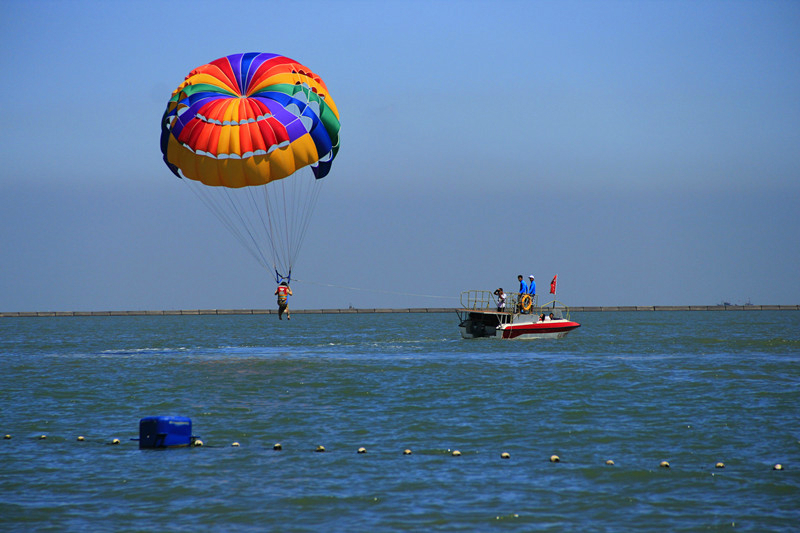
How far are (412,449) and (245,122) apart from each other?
15.8 m

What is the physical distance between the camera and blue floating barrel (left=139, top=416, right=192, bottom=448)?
15852mm

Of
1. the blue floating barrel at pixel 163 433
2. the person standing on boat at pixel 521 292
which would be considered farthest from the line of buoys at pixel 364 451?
the person standing on boat at pixel 521 292

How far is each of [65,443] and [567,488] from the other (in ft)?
32.1

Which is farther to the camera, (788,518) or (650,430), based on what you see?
(650,430)

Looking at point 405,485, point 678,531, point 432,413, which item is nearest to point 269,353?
point 432,413

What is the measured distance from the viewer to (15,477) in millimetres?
13922

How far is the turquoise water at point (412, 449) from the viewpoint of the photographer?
1166 cm

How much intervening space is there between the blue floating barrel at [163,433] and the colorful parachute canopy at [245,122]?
1386cm

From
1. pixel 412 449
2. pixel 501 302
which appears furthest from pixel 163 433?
pixel 501 302

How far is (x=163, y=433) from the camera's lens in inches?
624

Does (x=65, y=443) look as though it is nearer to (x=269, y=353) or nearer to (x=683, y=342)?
(x=269, y=353)

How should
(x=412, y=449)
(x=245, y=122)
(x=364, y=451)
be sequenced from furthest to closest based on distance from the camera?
(x=245, y=122), (x=412, y=449), (x=364, y=451)

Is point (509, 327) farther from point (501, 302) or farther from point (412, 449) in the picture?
point (412, 449)

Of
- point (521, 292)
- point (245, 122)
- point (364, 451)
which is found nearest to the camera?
point (364, 451)
